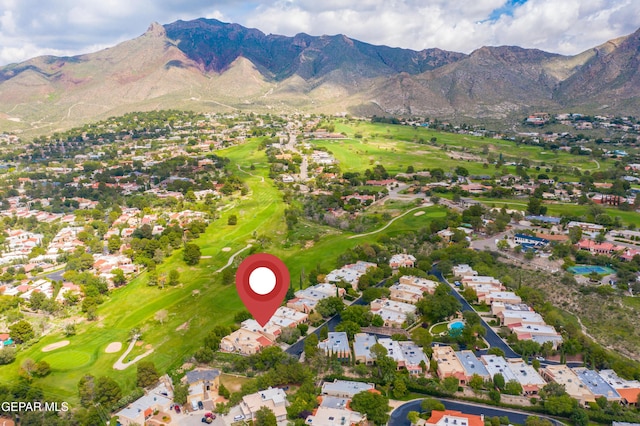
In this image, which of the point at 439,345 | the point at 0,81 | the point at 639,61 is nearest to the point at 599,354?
the point at 439,345

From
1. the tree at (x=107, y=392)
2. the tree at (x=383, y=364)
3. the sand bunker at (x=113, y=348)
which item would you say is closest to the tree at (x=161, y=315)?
the sand bunker at (x=113, y=348)

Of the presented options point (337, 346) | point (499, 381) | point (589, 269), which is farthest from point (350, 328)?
point (589, 269)

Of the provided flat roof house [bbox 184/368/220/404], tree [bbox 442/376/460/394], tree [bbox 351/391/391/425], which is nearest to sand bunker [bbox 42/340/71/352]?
flat roof house [bbox 184/368/220/404]

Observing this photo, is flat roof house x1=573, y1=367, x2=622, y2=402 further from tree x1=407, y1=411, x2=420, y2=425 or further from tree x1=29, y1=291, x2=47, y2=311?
tree x1=29, y1=291, x2=47, y2=311

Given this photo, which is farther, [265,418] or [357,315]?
[357,315]

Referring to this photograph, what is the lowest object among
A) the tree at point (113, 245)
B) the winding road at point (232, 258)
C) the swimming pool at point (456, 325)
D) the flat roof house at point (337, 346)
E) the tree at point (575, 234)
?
the swimming pool at point (456, 325)

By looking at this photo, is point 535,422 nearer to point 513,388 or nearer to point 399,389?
point 513,388

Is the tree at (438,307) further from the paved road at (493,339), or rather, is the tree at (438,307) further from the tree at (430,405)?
the tree at (430,405)
